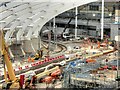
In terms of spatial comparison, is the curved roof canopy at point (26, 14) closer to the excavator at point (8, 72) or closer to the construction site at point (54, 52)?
the construction site at point (54, 52)

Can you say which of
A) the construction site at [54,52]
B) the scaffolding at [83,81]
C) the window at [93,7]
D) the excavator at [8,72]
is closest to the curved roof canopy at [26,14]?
the construction site at [54,52]

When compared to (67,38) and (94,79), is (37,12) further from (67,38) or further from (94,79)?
(67,38)

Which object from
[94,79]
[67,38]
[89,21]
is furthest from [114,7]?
[94,79]

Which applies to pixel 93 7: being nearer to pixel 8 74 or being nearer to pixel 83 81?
pixel 83 81

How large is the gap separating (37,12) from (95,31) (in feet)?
58.8

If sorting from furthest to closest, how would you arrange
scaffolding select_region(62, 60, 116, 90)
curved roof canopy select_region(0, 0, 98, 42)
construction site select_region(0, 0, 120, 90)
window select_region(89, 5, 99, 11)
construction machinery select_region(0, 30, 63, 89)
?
1. window select_region(89, 5, 99, 11)
2. curved roof canopy select_region(0, 0, 98, 42)
3. construction site select_region(0, 0, 120, 90)
4. construction machinery select_region(0, 30, 63, 89)
5. scaffolding select_region(62, 60, 116, 90)

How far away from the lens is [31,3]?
25969mm

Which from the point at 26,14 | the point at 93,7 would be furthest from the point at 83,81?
the point at 93,7

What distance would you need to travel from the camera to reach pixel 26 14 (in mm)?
27406

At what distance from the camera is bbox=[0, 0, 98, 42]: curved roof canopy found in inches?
977

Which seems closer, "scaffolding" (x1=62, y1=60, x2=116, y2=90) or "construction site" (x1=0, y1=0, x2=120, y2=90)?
"scaffolding" (x1=62, y1=60, x2=116, y2=90)

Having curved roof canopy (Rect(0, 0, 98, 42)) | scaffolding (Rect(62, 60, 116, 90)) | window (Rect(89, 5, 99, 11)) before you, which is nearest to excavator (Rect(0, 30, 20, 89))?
scaffolding (Rect(62, 60, 116, 90))

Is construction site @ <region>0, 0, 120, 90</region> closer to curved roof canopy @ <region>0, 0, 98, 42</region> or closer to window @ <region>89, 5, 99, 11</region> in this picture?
curved roof canopy @ <region>0, 0, 98, 42</region>

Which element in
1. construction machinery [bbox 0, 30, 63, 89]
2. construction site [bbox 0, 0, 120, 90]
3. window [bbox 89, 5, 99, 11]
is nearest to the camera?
construction machinery [bbox 0, 30, 63, 89]
